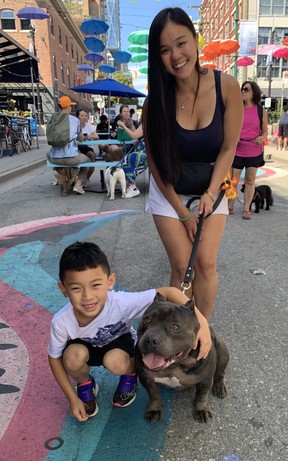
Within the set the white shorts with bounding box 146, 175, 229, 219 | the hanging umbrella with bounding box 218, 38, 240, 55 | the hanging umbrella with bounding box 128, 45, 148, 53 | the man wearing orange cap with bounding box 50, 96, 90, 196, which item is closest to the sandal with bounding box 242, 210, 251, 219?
the man wearing orange cap with bounding box 50, 96, 90, 196

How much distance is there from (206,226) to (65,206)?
5.33 meters

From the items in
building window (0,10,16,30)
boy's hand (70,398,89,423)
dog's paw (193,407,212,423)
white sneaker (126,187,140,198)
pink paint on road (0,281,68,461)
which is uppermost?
building window (0,10,16,30)

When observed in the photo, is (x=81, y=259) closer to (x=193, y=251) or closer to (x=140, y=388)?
(x=193, y=251)

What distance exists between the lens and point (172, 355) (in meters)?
1.71

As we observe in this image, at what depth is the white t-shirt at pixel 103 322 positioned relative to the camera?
6.68 feet

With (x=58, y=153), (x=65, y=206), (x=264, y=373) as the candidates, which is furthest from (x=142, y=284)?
(x=58, y=153)

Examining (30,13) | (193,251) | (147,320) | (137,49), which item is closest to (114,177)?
(193,251)

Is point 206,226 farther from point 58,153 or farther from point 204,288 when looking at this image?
point 58,153

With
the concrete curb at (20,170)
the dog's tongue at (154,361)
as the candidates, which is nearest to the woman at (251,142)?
the dog's tongue at (154,361)

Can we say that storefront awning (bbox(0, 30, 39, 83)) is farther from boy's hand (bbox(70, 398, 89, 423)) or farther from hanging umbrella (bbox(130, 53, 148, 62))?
boy's hand (bbox(70, 398, 89, 423))

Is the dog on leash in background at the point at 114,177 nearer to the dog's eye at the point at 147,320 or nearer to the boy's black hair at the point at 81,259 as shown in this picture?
the boy's black hair at the point at 81,259

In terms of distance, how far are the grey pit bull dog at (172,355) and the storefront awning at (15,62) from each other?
14.9 m

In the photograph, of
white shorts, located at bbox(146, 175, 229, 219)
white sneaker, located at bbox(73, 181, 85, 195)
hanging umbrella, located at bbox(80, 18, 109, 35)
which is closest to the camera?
white shorts, located at bbox(146, 175, 229, 219)

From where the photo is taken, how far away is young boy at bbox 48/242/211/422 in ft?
6.26
